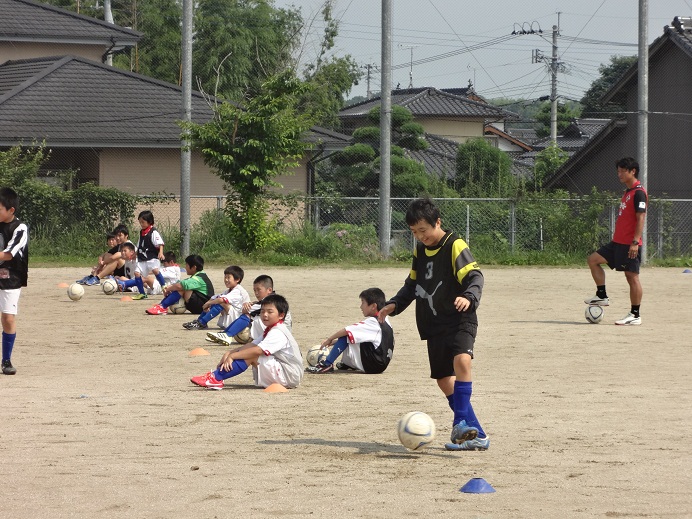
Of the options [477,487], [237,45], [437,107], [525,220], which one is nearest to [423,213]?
[477,487]

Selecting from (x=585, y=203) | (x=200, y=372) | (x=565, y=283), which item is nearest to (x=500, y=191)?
(x=585, y=203)

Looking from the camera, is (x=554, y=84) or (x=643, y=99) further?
(x=554, y=84)

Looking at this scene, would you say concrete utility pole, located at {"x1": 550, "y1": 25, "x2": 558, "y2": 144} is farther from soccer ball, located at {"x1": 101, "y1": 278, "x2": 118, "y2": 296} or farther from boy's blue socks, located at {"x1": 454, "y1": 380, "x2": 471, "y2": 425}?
boy's blue socks, located at {"x1": 454, "y1": 380, "x2": 471, "y2": 425}

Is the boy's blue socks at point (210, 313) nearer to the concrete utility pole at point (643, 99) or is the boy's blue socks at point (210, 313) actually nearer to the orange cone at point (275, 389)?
the orange cone at point (275, 389)

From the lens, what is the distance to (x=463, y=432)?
664 cm

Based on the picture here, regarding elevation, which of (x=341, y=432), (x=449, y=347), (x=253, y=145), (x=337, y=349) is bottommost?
(x=341, y=432)

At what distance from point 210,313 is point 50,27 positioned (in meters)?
28.3

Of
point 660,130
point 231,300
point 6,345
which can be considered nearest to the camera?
point 6,345

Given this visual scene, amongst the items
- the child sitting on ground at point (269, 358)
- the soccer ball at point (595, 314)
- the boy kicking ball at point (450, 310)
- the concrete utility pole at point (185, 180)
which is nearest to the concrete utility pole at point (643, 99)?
the concrete utility pole at point (185, 180)

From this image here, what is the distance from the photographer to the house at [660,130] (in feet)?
107

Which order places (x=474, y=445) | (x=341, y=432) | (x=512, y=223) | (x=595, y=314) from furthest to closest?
(x=512, y=223) < (x=595, y=314) < (x=341, y=432) < (x=474, y=445)

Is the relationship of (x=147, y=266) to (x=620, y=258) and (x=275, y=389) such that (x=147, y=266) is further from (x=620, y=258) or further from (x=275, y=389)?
(x=275, y=389)

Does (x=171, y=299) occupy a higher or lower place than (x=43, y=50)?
lower

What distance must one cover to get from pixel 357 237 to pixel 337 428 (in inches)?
737
